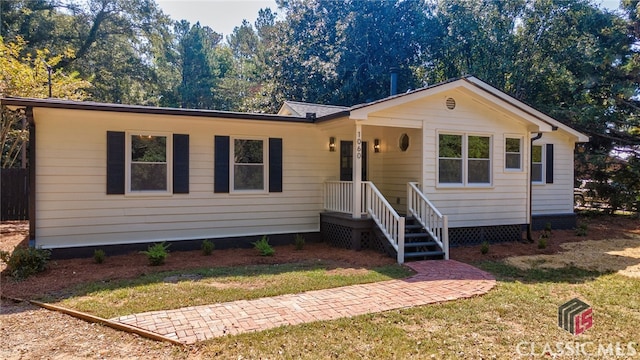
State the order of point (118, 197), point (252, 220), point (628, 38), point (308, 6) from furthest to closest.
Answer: point (308, 6)
point (628, 38)
point (252, 220)
point (118, 197)

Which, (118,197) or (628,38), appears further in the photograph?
(628,38)

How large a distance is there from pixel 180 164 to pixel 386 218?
4.51 meters

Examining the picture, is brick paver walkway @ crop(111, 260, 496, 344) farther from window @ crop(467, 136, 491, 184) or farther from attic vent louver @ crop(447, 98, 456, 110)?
attic vent louver @ crop(447, 98, 456, 110)

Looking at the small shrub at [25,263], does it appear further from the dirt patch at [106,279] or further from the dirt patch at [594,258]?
the dirt patch at [594,258]

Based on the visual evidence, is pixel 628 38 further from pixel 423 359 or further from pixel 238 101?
pixel 238 101

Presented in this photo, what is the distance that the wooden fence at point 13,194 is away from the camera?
40.0 feet

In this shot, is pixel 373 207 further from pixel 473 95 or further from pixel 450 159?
pixel 473 95

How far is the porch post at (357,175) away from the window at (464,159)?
7.13 feet

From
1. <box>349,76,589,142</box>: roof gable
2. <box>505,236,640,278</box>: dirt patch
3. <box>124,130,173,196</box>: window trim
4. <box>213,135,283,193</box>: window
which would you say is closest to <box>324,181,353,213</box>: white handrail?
<box>213,135,283,193</box>: window

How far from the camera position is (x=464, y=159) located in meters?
9.33

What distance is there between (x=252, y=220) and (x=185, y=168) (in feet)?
6.27

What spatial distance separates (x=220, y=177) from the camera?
8523 millimetres

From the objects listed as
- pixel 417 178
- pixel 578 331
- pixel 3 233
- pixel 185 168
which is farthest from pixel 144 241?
pixel 578 331

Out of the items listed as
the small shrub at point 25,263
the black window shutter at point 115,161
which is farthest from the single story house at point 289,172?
the small shrub at point 25,263
